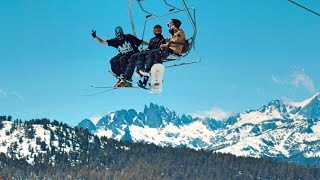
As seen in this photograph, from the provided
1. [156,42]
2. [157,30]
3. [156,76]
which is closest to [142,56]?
[156,42]

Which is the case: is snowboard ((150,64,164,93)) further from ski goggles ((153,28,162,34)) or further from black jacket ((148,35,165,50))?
ski goggles ((153,28,162,34))

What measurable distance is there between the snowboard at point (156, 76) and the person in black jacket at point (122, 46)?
6.04 ft

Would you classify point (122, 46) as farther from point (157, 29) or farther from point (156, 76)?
point (156, 76)

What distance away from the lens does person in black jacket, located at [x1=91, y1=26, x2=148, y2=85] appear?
2617 centimetres

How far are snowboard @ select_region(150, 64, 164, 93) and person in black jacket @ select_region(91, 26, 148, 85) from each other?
1.84 meters

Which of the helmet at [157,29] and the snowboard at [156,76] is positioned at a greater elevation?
the helmet at [157,29]

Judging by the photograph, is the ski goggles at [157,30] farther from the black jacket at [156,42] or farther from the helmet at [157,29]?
the black jacket at [156,42]

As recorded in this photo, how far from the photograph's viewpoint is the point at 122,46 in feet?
86.7

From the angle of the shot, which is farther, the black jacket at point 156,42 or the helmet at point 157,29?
the helmet at point 157,29

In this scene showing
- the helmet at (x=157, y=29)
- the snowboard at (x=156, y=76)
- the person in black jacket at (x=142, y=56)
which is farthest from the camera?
the helmet at (x=157, y=29)

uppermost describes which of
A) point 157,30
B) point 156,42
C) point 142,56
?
point 157,30

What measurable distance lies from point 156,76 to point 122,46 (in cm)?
250

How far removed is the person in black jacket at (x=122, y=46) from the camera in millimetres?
26172

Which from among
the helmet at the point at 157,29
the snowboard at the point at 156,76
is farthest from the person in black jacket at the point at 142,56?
the snowboard at the point at 156,76
